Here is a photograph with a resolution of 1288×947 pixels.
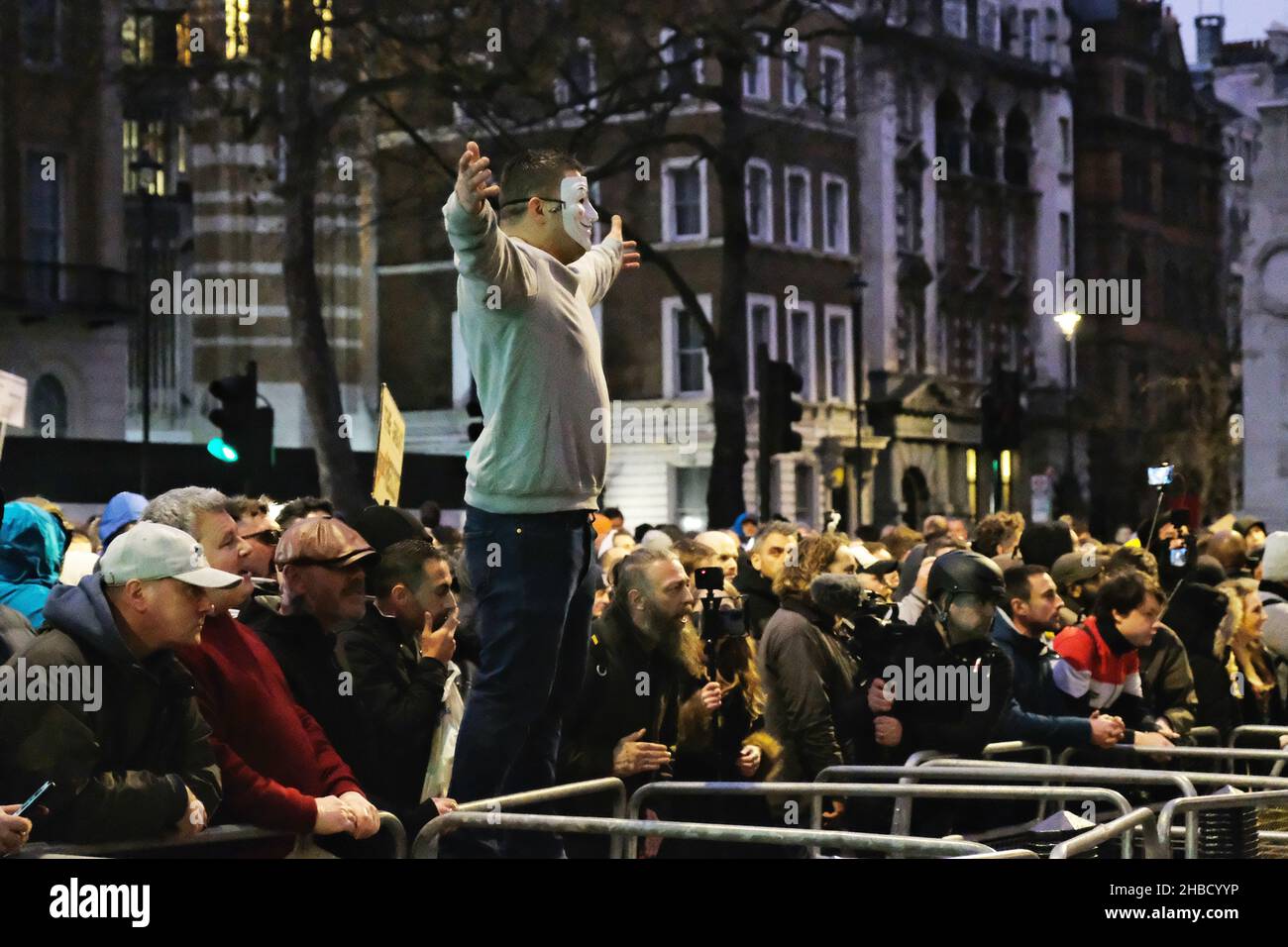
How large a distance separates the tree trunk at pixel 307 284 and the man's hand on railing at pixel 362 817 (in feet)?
75.2

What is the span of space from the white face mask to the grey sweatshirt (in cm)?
18

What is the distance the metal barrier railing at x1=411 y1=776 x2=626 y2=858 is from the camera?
588cm

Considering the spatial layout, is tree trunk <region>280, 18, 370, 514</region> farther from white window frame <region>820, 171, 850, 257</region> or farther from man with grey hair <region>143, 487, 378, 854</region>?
white window frame <region>820, 171, 850, 257</region>

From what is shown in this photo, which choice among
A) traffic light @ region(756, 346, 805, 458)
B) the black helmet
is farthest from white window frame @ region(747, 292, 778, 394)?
the black helmet

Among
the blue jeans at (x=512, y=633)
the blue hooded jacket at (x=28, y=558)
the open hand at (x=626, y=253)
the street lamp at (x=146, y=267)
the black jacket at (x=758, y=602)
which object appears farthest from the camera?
the street lamp at (x=146, y=267)

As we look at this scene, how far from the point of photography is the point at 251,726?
6.45 meters

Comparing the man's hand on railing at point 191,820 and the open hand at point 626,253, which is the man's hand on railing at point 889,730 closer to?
the open hand at point 626,253

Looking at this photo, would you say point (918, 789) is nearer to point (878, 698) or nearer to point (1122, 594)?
point (878, 698)

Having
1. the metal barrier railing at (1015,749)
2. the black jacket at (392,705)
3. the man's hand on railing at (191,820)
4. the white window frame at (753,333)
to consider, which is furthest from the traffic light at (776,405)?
the white window frame at (753,333)

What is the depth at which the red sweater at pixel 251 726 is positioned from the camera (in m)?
6.22

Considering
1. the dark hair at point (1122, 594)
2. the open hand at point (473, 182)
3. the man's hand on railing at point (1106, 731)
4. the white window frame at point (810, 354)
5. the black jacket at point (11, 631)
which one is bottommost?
the man's hand on railing at point (1106, 731)

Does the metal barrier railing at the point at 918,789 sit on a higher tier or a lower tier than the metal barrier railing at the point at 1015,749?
higher

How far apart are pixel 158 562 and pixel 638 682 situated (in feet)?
9.97
